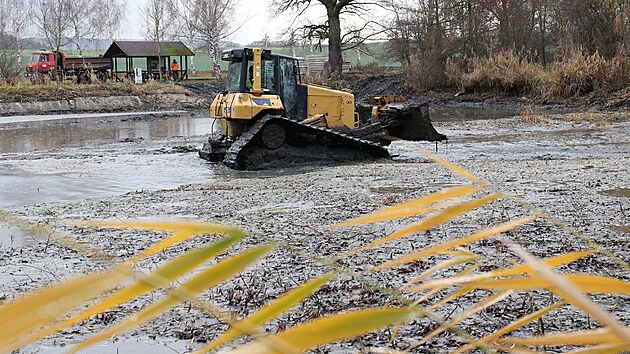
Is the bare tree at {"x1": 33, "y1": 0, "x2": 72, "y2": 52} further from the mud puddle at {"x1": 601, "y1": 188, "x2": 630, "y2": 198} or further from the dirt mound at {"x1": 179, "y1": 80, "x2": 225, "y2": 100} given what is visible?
the mud puddle at {"x1": 601, "y1": 188, "x2": 630, "y2": 198}

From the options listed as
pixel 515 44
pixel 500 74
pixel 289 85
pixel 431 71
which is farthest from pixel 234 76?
pixel 515 44

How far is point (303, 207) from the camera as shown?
24.8 feet

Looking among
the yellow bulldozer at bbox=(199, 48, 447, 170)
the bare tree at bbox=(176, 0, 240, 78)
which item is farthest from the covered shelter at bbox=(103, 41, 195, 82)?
the yellow bulldozer at bbox=(199, 48, 447, 170)

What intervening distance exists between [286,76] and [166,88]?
23748mm

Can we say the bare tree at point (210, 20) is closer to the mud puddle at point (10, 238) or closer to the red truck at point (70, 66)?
the red truck at point (70, 66)

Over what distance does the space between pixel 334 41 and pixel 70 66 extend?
15.2m

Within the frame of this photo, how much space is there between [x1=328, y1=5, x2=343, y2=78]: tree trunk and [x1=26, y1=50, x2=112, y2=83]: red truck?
12829 mm

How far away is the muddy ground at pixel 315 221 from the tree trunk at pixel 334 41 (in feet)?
92.1

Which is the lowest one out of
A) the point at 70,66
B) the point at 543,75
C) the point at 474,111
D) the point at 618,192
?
the point at 618,192

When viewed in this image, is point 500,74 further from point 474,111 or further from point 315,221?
point 315,221

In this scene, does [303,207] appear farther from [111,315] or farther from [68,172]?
[68,172]

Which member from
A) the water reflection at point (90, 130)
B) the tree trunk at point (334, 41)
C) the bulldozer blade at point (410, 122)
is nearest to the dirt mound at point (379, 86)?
the tree trunk at point (334, 41)

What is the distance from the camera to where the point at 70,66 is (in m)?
43.4

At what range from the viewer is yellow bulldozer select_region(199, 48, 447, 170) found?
1285cm
